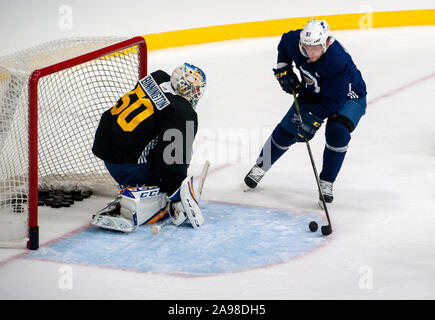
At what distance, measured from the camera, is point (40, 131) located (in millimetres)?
3844

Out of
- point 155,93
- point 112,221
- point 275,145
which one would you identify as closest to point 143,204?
point 112,221

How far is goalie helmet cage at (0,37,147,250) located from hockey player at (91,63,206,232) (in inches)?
13.7

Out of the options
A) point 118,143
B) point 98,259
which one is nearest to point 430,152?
point 118,143

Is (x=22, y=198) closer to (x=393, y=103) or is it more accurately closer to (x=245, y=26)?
(x=393, y=103)

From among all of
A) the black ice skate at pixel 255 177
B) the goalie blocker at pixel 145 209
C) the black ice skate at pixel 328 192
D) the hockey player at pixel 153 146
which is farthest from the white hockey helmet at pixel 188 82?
the black ice skate at pixel 328 192

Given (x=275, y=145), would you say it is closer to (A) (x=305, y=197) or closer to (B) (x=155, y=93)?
(A) (x=305, y=197)

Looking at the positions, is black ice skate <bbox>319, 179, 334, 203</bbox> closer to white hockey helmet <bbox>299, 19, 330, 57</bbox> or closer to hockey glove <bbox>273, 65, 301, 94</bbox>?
hockey glove <bbox>273, 65, 301, 94</bbox>

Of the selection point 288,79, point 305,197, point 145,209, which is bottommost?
point 305,197

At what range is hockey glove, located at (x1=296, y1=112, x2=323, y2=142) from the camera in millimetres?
3404

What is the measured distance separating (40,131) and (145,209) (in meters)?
0.94

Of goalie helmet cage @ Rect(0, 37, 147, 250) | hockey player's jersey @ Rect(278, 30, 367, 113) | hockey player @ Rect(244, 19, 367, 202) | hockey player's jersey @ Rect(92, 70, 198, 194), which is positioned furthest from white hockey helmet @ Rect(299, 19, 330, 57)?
goalie helmet cage @ Rect(0, 37, 147, 250)

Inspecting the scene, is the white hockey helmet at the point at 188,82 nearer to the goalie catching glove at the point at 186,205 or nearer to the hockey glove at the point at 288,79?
the goalie catching glove at the point at 186,205

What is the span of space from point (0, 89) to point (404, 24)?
560cm

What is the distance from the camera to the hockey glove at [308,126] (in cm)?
340
